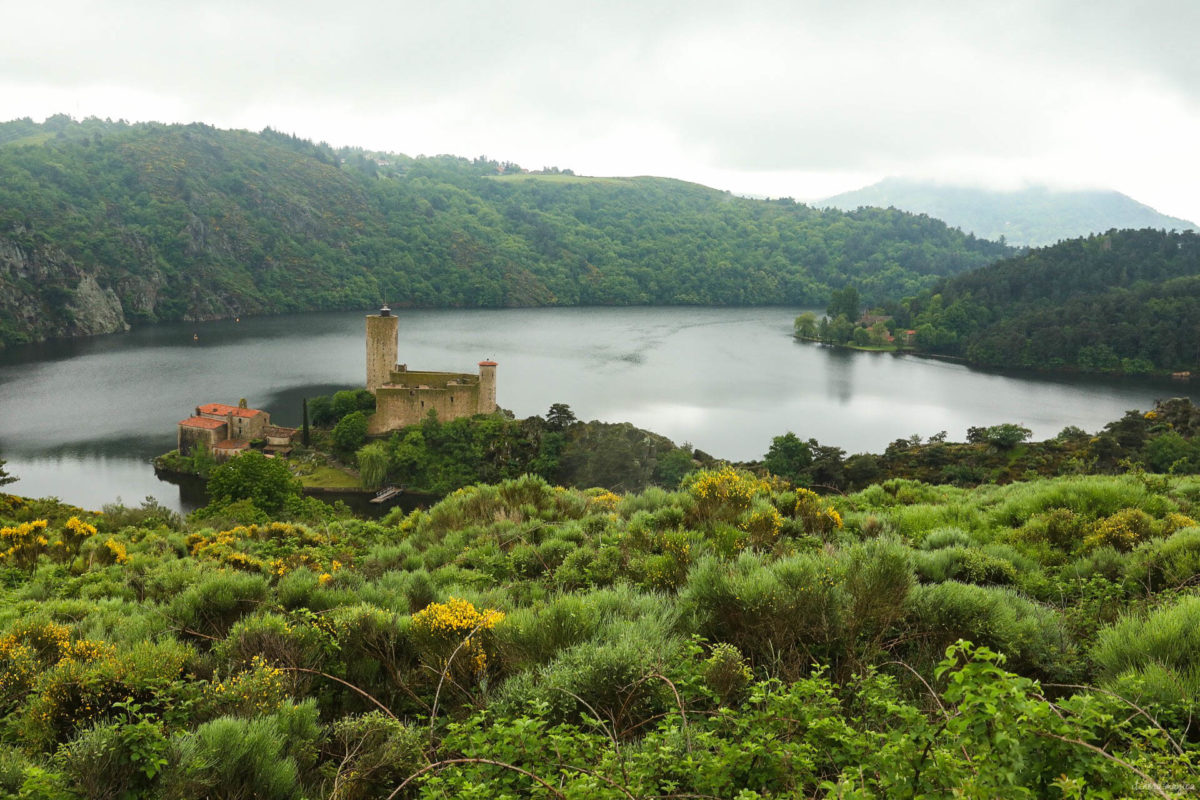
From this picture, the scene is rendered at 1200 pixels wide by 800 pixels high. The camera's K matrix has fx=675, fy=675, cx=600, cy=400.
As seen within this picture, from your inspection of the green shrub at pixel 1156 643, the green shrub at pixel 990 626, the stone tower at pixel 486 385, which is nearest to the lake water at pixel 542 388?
the stone tower at pixel 486 385

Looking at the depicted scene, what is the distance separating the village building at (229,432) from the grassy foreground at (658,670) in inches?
1052

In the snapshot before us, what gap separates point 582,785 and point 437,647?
5.52ft

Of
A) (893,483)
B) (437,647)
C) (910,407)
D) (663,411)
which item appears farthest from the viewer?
(910,407)

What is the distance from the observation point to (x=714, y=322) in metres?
90.8

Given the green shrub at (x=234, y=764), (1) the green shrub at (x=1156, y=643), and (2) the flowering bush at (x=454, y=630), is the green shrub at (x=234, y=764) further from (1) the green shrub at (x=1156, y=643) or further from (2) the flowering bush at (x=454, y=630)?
(1) the green shrub at (x=1156, y=643)

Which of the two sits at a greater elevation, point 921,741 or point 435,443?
point 921,741

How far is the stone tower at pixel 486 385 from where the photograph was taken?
32750 mm

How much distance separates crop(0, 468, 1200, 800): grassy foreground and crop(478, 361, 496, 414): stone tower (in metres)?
26.5

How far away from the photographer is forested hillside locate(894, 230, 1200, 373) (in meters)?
61.2

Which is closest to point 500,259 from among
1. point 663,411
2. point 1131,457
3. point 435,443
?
point 663,411

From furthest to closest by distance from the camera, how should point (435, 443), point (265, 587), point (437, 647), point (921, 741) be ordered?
1. point (435, 443)
2. point (265, 587)
3. point (437, 647)
4. point (921, 741)

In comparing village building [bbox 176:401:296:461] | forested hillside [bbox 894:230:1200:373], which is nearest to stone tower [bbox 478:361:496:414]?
village building [bbox 176:401:296:461]

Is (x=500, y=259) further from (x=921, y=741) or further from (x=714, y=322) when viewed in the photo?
(x=921, y=741)

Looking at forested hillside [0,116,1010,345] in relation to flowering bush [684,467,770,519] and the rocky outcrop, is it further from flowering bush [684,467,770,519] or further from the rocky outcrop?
flowering bush [684,467,770,519]
